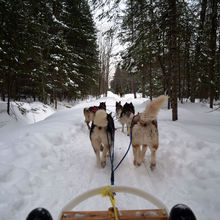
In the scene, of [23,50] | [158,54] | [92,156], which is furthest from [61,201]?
[158,54]

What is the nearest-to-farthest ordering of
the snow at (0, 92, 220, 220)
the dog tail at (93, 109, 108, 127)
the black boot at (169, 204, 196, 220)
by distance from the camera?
the black boot at (169, 204, 196, 220)
the snow at (0, 92, 220, 220)
the dog tail at (93, 109, 108, 127)

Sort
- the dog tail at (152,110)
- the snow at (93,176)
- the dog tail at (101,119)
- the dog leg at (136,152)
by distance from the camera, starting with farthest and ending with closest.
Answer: the dog leg at (136,152), the dog tail at (101,119), the dog tail at (152,110), the snow at (93,176)

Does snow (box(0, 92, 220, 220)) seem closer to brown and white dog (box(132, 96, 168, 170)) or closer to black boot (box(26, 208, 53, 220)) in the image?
brown and white dog (box(132, 96, 168, 170))

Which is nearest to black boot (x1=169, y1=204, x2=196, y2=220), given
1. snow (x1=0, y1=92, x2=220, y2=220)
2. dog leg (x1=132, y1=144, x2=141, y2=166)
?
snow (x1=0, y1=92, x2=220, y2=220)

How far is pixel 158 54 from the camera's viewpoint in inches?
380

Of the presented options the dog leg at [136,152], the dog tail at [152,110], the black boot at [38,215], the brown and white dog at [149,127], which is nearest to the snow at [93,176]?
the dog leg at [136,152]

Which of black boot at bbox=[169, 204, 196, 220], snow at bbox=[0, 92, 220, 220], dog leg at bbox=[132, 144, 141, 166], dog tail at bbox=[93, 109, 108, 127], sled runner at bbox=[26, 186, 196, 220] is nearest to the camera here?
black boot at bbox=[169, 204, 196, 220]

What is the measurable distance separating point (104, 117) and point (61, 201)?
1516mm

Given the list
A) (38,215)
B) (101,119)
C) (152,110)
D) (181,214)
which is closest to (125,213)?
(181,214)

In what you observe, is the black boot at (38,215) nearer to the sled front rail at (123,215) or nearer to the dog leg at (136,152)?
the sled front rail at (123,215)

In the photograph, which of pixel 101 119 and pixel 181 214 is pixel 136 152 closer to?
pixel 101 119

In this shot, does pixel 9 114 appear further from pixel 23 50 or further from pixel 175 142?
pixel 175 142

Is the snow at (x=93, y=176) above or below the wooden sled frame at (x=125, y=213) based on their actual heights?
below

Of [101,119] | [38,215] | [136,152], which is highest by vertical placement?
[101,119]
